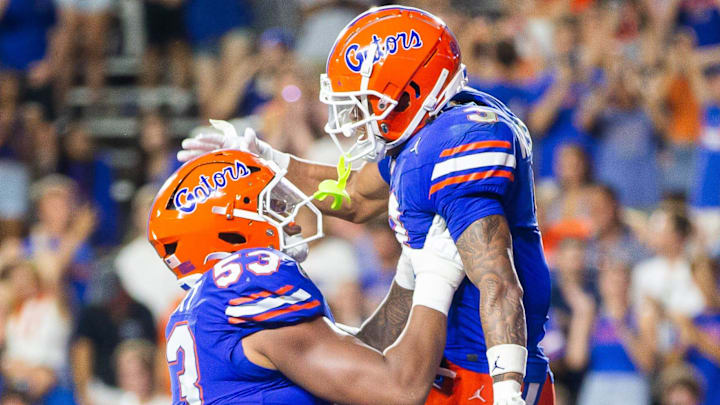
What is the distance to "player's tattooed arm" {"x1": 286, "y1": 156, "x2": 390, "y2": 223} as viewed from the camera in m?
3.98

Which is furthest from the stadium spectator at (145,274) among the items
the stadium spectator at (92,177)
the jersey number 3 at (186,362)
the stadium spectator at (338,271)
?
the jersey number 3 at (186,362)

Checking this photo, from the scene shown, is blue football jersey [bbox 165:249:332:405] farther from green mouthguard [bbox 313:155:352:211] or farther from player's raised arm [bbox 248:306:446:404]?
green mouthguard [bbox 313:155:352:211]

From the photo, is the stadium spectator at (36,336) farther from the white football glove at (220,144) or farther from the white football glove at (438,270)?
the white football glove at (438,270)

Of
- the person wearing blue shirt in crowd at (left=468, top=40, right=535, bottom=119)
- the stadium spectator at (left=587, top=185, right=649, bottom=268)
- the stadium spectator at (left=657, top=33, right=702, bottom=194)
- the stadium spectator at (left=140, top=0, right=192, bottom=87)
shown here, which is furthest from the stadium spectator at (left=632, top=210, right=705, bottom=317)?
the stadium spectator at (left=140, top=0, right=192, bottom=87)

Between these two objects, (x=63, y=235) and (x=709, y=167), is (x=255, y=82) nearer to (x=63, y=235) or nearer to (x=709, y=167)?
(x=63, y=235)

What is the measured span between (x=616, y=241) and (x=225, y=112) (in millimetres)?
3364

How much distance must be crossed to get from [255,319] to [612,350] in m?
4.01

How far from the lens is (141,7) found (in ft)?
30.5

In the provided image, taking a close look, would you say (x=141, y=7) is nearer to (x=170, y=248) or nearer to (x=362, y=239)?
(x=362, y=239)

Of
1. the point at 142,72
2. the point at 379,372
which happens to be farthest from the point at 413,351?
the point at 142,72

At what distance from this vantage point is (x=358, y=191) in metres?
4.05

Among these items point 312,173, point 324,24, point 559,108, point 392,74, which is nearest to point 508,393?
point 392,74

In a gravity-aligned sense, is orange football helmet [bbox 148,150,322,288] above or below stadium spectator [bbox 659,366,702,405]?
above

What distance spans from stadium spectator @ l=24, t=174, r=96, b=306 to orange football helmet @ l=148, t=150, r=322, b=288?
4.63m
